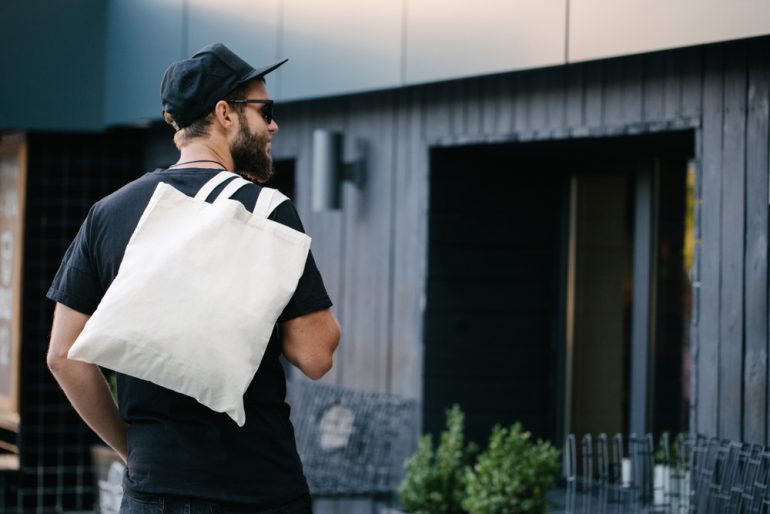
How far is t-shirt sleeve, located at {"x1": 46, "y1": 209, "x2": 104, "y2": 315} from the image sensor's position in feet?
8.55

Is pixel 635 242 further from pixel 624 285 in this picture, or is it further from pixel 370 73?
pixel 370 73

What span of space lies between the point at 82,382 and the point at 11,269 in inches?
309

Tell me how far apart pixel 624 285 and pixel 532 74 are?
5.27 feet

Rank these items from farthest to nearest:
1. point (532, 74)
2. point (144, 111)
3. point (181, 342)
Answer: point (144, 111), point (532, 74), point (181, 342)

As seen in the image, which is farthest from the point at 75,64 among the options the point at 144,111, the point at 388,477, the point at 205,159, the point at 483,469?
the point at 205,159

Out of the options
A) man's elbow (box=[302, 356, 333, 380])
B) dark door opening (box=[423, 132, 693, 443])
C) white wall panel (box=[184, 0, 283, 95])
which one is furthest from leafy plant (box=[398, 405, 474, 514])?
man's elbow (box=[302, 356, 333, 380])

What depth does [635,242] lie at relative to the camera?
745 centimetres

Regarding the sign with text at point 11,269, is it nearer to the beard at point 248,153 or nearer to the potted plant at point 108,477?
the potted plant at point 108,477

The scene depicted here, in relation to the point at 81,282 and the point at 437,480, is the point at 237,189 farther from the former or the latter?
the point at 437,480

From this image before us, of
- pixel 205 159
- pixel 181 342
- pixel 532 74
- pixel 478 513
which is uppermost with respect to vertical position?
pixel 532 74

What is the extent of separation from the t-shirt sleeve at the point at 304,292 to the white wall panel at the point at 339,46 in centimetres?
471

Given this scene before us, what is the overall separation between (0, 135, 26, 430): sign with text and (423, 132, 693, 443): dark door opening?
160 inches

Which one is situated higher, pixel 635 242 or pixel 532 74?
pixel 532 74

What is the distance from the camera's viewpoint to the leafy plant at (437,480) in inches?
267
